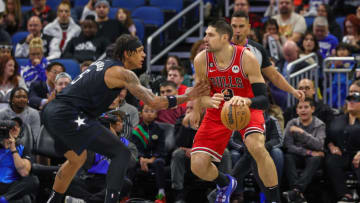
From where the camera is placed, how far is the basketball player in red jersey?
7.27 metres

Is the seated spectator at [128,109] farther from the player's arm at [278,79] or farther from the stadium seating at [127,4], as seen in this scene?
the stadium seating at [127,4]

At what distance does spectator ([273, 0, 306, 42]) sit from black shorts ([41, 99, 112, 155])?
604cm

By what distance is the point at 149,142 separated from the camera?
988 centimetres

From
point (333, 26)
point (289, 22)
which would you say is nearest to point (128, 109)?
point (289, 22)

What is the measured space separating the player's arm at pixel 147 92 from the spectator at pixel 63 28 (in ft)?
18.1

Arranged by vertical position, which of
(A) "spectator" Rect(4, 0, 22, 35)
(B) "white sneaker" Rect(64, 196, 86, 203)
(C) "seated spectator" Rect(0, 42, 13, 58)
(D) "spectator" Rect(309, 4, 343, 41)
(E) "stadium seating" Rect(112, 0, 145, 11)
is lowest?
(B) "white sneaker" Rect(64, 196, 86, 203)

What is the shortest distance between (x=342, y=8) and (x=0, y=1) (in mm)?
6444

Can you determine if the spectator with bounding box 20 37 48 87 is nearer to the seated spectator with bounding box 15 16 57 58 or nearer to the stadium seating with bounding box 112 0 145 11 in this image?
the seated spectator with bounding box 15 16 57 58

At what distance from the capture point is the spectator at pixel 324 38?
38.9ft

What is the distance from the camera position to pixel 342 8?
13.5 metres

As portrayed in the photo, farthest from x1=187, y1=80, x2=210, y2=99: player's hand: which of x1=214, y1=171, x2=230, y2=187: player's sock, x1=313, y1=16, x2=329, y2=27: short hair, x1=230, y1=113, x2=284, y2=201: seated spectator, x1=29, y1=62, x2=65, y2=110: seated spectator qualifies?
x1=313, y1=16, x2=329, y2=27: short hair

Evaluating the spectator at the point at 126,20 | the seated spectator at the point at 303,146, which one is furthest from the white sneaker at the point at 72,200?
the spectator at the point at 126,20

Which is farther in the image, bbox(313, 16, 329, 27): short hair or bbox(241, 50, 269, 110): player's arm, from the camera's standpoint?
bbox(313, 16, 329, 27): short hair

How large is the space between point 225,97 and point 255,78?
0.43 m
